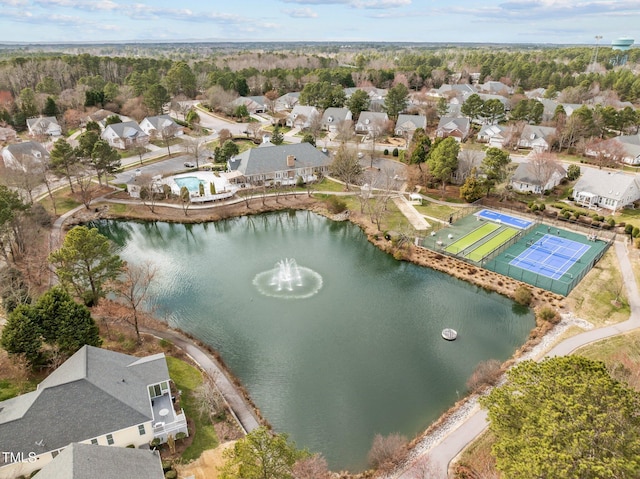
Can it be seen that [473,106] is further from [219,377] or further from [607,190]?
[219,377]

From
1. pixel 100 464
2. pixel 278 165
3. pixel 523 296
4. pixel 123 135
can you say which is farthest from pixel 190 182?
pixel 100 464

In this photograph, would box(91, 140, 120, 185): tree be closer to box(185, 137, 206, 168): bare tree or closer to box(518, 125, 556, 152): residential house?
box(185, 137, 206, 168): bare tree

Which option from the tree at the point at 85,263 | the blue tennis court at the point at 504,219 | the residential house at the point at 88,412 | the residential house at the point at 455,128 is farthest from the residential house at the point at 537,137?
the residential house at the point at 88,412

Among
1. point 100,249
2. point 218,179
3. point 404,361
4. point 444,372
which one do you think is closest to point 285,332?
point 404,361

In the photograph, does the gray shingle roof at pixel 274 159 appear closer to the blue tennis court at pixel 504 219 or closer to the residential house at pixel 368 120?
the blue tennis court at pixel 504 219

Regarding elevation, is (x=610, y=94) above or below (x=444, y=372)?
above

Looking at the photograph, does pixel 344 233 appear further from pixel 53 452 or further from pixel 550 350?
pixel 53 452

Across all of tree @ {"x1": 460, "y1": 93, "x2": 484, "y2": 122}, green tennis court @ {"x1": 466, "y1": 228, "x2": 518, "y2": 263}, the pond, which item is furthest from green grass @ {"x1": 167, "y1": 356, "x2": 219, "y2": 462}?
tree @ {"x1": 460, "y1": 93, "x2": 484, "y2": 122}
